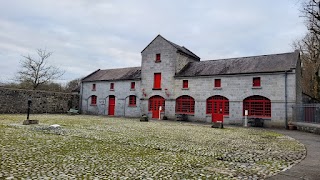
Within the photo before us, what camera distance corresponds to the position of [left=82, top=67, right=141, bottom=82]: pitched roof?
26.9 metres

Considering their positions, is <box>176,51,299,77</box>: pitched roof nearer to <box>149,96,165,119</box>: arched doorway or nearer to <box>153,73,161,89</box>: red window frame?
<box>153,73,161,89</box>: red window frame

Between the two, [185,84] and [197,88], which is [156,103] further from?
[197,88]

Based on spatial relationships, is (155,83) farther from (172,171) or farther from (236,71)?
(172,171)

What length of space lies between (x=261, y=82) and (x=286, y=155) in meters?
12.7

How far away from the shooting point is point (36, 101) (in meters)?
26.3

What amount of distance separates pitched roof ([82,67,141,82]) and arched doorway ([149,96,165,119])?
315cm

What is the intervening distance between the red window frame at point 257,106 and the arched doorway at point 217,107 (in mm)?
1590

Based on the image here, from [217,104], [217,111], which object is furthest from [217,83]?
[217,111]

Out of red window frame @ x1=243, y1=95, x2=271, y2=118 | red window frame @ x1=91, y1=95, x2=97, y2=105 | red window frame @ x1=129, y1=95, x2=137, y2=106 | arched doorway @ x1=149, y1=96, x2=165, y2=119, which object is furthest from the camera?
red window frame @ x1=91, y1=95, x2=97, y2=105

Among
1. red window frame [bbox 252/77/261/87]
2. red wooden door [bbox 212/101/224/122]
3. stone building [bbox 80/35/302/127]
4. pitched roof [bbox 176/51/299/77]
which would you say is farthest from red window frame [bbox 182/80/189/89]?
red window frame [bbox 252/77/261/87]

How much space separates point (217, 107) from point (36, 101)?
18936mm

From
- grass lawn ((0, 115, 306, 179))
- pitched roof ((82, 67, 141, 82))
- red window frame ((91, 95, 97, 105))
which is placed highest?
pitched roof ((82, 67, 141, 82))

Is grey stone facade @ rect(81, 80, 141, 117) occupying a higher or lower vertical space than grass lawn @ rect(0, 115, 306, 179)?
higher

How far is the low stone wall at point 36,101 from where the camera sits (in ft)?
78.2
